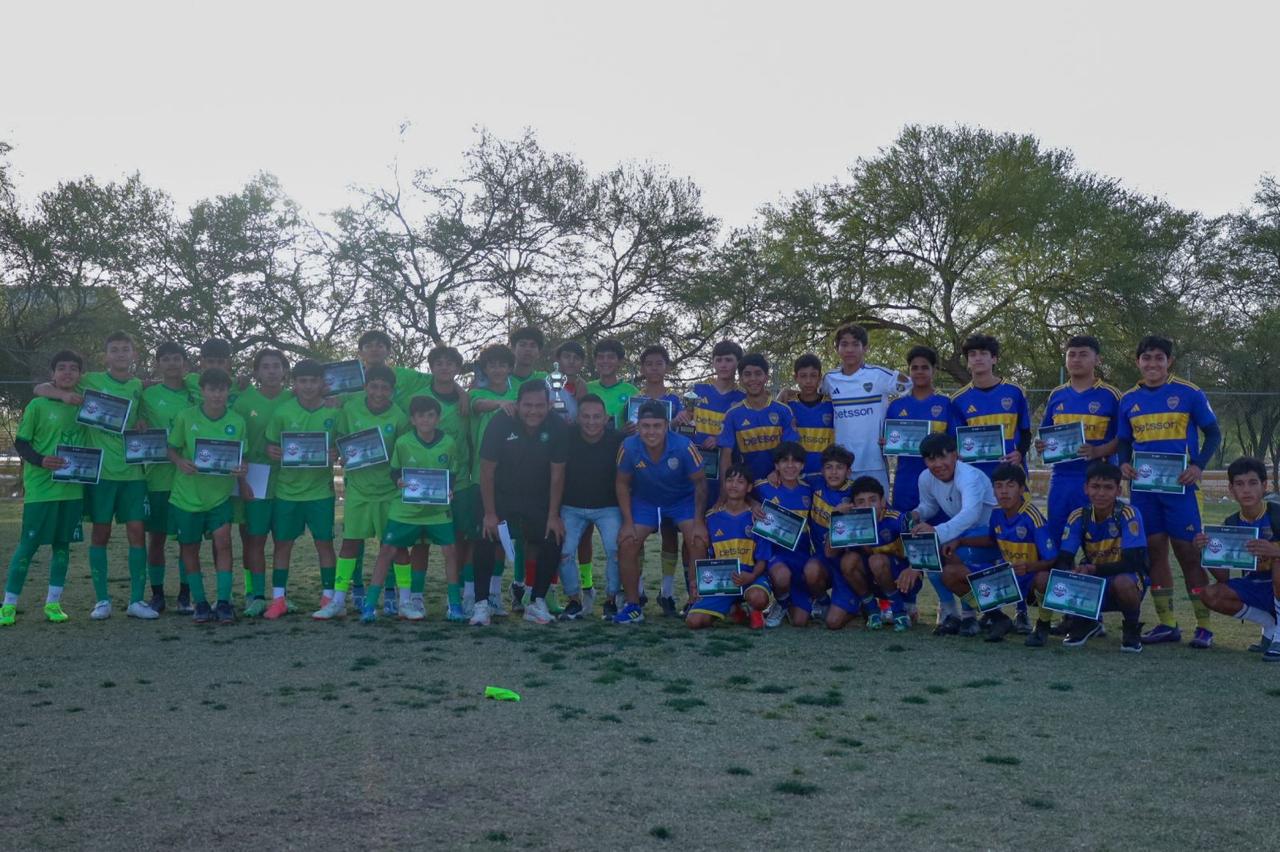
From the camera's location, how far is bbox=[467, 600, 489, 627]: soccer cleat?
26.6 ft

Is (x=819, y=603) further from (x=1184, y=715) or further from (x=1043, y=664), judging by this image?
(x=1184, y=715)

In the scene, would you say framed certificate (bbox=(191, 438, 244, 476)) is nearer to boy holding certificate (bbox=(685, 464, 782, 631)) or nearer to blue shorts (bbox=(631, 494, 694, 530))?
blue shorts (bbox=(631, 494, 694, 530))

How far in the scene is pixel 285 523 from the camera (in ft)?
27.9

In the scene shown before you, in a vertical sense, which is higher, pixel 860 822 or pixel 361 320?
pixel 361 320

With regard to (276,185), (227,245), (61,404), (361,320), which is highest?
(276,185)

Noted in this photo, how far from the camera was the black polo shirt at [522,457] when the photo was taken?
8.29 meters

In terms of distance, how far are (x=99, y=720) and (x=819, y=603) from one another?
15.6 feet

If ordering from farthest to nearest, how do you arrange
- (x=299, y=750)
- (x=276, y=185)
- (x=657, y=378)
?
(x=276, y=185)
(x=657, y=378)
(x=299, y=750)

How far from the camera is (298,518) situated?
854cm

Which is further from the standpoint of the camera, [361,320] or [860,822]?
[361,320]

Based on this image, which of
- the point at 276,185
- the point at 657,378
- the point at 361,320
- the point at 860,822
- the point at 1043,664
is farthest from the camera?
the point at 276,185

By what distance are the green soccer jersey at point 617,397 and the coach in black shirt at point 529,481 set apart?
0.82m

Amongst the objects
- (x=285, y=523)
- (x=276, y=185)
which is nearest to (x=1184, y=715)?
(x=285, y=523)

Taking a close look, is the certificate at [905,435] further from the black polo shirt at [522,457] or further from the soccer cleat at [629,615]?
the black polo shirt at [522,457]
